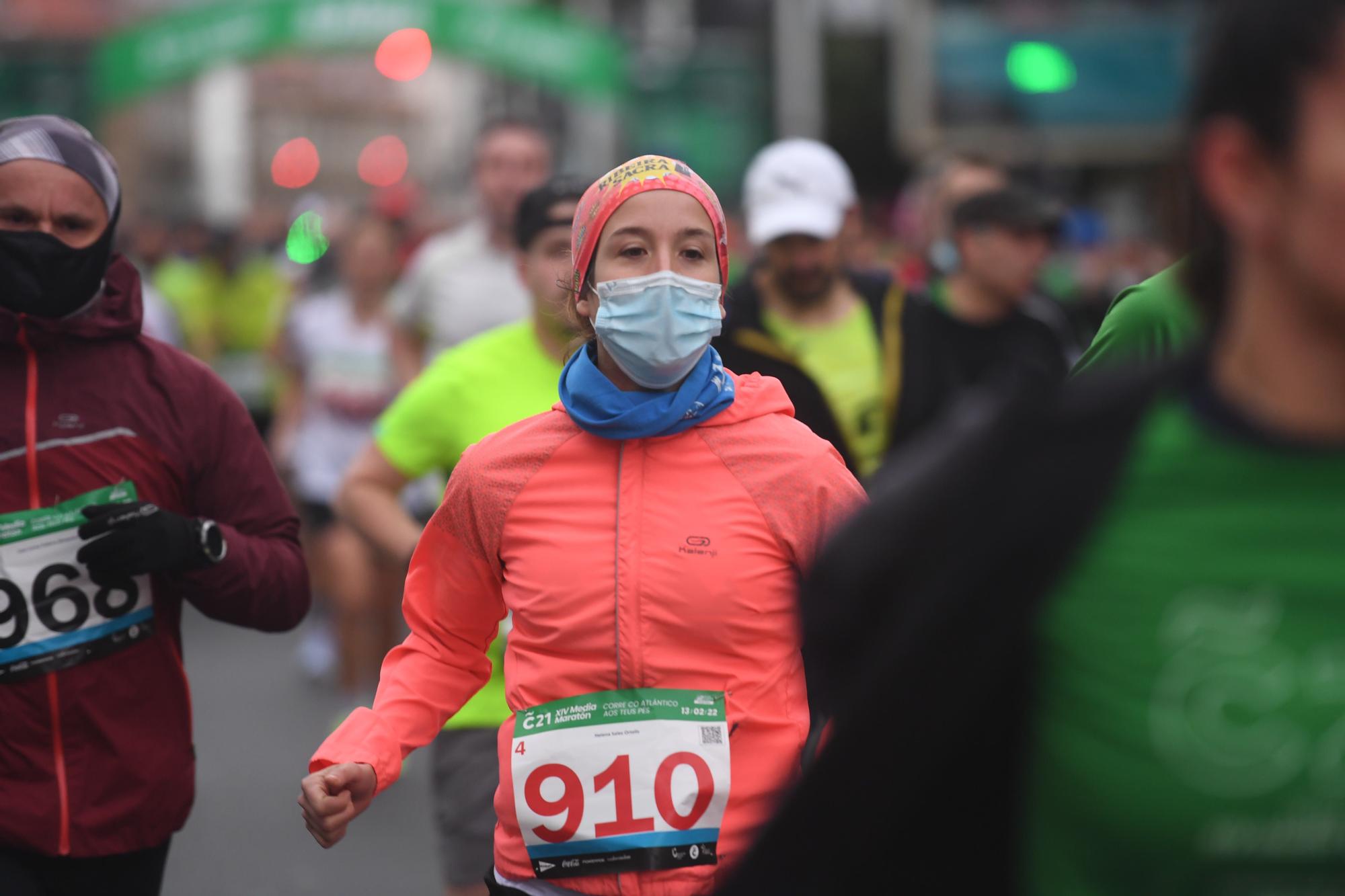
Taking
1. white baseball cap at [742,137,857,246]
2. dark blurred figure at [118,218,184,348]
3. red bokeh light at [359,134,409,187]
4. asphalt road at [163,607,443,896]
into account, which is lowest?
red bokeh light at [359,134,409,187]

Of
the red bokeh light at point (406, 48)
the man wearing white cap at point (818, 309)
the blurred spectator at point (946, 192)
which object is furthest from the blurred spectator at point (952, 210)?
the red bokeh light at point (406, 48)

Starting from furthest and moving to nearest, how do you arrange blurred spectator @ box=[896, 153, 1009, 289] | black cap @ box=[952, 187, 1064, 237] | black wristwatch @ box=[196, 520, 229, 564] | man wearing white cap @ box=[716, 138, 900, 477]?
blurred spectator @ box=[896, 153, 1009, 289] → black cap @ box=[952, 187, 1064, 237] → man wearing white cap @ box=[716, 138, 900, 477] → black wristwatch @ box=[196, 520, 229, 564]

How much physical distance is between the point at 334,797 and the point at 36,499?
97 centimetres

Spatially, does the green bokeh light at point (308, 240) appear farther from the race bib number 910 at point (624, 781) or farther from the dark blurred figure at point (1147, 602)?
the dark blurred figure at point (1147, 602)

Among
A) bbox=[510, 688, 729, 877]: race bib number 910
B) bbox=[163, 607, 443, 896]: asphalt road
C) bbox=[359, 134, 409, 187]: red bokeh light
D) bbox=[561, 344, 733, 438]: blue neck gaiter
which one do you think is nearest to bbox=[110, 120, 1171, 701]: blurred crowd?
bbox=[163, 607, 443, 896]: asphalt road

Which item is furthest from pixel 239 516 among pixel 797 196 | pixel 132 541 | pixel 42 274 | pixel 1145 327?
pixel 797 196

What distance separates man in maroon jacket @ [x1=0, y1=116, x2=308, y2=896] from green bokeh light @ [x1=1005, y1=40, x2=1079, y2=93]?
25.0 ft

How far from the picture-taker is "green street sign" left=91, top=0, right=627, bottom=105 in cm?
1557

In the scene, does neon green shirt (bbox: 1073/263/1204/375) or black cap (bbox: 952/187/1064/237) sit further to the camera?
black cap (bbox: 952/187/1064/237)

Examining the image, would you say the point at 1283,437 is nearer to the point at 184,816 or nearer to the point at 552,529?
the point at 552,529

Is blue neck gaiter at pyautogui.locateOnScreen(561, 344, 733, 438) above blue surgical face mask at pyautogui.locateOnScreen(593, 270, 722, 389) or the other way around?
the other way around

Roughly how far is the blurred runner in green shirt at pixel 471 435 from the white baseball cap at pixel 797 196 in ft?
3.98

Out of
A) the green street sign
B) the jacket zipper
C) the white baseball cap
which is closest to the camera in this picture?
the jacket zipper

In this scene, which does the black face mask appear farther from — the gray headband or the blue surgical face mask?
the blue surgical face mask
